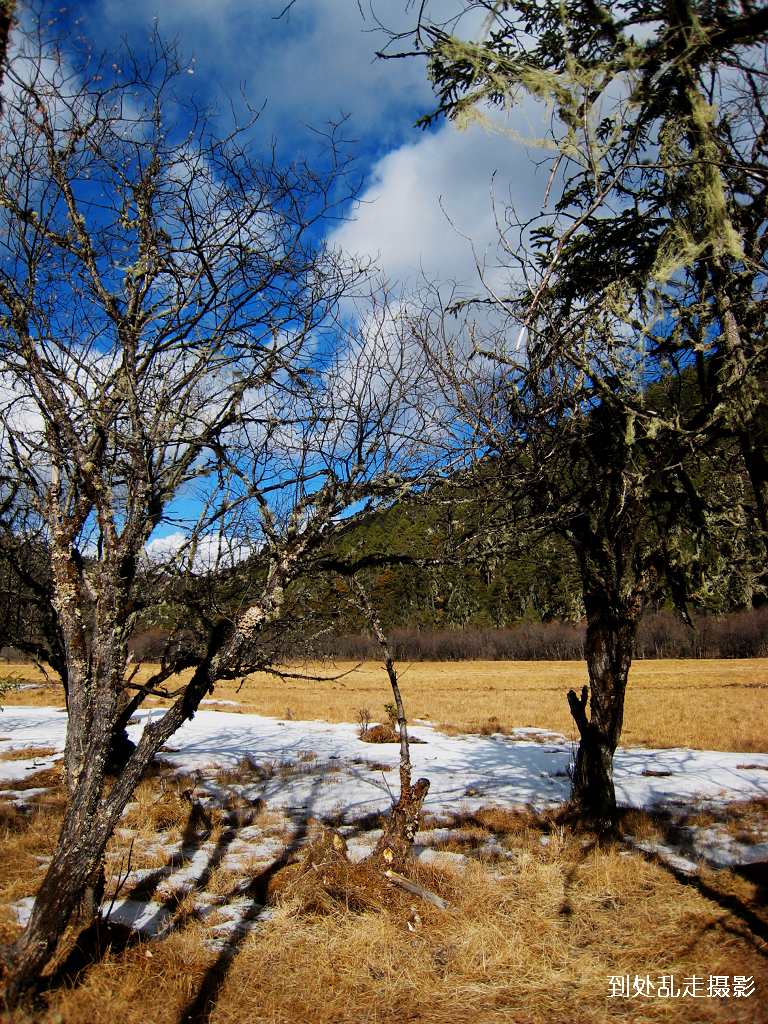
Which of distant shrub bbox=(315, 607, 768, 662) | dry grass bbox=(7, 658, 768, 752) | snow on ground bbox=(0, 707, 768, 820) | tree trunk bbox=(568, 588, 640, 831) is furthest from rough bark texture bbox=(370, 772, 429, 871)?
distant shrub bbox=(315, 607, 768, 662)

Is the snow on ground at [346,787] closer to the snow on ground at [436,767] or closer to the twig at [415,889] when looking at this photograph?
the snow on ground at [436,767]

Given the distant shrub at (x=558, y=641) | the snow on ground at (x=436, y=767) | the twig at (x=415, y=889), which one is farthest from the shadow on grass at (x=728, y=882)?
the distant shrub at (x=558, y=641)

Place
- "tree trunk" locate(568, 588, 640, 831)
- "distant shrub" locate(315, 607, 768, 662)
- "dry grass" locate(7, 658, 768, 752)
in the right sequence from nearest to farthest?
"tree trunk" locate(568, 588, 640, 831)
"dry grass" locate(7, 658, 768, 752)
"distant shrub" locate(315, 607, 768, 662)

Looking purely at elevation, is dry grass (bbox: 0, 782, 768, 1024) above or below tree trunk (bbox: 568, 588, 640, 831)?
below

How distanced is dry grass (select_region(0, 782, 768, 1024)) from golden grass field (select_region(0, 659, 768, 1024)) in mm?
15

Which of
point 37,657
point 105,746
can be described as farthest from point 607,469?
point 37,657

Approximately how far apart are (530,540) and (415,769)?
22.6 ft

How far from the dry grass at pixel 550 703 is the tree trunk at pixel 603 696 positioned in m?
2.50

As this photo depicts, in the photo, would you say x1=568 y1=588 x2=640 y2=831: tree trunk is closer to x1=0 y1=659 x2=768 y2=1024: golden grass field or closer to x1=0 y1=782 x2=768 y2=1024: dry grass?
x1=0 y1=659 x2=768 y2=1024: golden grass field

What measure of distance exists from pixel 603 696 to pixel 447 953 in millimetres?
3622

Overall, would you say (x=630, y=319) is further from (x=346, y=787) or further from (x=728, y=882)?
(x=346, y=787)

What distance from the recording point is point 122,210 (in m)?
4.22

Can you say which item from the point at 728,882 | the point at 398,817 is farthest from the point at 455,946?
the point at 728,882

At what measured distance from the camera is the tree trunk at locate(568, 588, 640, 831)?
7207 mm
